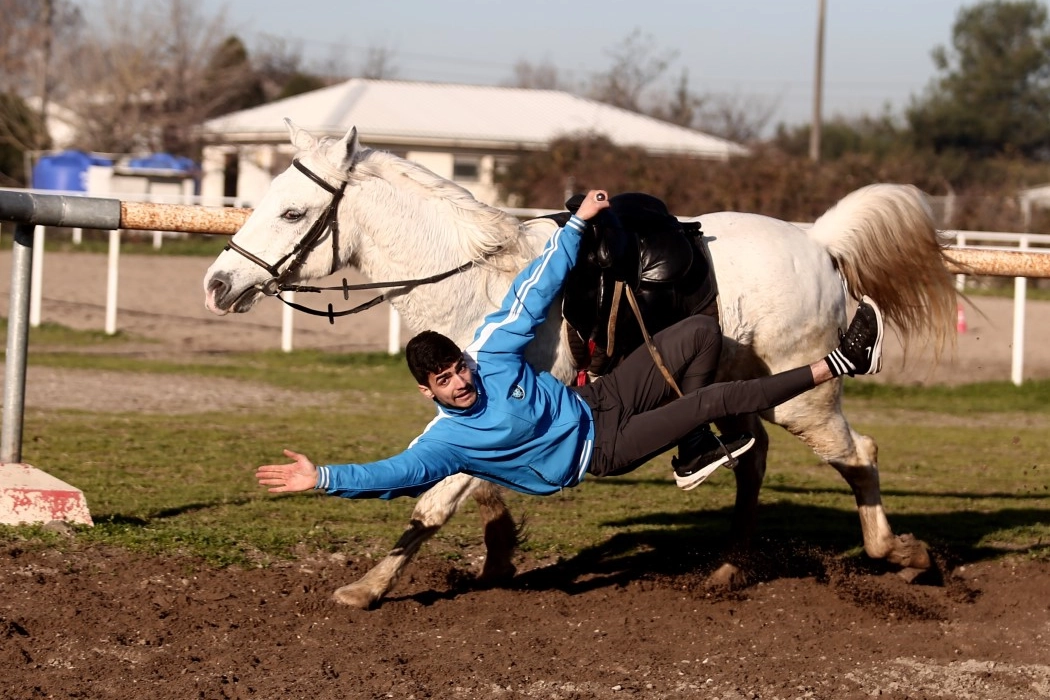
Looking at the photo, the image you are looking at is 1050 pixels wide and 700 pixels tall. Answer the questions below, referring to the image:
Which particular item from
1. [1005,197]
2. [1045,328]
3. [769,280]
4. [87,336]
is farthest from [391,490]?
[1005,197]

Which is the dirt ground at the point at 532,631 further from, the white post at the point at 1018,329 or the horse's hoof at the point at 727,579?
the white post at the point at 1018,329

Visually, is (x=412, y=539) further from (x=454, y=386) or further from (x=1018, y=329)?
(x=1018, y=329)

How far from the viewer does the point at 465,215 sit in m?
5.38

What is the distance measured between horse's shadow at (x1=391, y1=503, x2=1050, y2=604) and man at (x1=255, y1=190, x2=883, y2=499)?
1.03m

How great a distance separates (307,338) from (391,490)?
41.7 feet

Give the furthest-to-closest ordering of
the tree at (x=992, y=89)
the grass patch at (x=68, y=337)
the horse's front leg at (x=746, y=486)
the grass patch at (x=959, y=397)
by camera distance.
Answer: the tree at (x=992, y=89)
the grass patch at (x=68, y=337)
the grass patch at (x=959, y=397)
the horse's front leg at (x=746, y=486)

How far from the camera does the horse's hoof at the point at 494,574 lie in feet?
19.1

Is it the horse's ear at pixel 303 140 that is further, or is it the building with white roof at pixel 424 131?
the building with white roof at pixel 424 131

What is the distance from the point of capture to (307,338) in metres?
17.1

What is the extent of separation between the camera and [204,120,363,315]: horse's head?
5199mm

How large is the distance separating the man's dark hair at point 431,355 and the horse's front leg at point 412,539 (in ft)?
2.68

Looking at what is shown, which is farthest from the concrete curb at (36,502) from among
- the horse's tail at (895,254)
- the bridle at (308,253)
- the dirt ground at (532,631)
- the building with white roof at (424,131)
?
the building with white roof at (424,131)

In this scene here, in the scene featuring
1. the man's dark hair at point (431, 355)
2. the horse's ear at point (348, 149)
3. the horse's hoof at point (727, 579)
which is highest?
the horse's ear at point (348, 149)

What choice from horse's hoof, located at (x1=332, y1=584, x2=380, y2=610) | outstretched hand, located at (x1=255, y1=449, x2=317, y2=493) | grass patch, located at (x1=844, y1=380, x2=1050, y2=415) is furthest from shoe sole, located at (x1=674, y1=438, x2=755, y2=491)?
grass patch, located at (x1=844, y1=380, x2=1050, y2=415)
